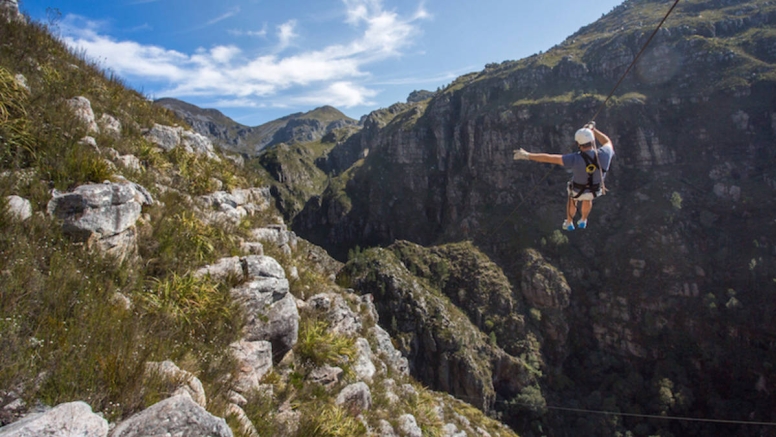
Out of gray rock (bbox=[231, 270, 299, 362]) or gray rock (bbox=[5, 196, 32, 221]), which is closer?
gray rock (bbox=[5, 196, 32, 221])

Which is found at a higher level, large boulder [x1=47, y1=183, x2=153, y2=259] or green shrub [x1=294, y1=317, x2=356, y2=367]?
large boulder [x1=47, y1=183, x2=153, y2=259]

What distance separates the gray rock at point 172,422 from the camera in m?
2.38

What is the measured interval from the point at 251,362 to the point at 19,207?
140 inches

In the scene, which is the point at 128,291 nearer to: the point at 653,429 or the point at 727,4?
the point at 653,429

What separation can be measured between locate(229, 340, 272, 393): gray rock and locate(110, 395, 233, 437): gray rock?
185 cm

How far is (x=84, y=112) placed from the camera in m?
7.00

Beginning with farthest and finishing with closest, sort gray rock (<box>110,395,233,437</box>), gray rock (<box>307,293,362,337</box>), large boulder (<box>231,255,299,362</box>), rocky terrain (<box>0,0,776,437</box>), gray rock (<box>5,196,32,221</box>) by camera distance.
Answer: gray rock (<box>307,293,362,337</box>) → large boulder (<box>231,255,299,362</box>) → gray rock (<box>5,196,32,221</box>) → rocky terrain (<box>0,0,776,437</box>) → gray rock (<box>110,395,233,437</box>)

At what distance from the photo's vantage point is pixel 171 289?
4824 mm

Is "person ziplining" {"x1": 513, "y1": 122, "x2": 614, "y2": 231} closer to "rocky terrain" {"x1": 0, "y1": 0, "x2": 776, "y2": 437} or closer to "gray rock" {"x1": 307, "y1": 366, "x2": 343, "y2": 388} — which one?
"gray rock" {"x1": 307, "y1": 366, "x2": 343, "y2": 388}

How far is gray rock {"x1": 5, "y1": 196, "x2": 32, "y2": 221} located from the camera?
4.07 metres

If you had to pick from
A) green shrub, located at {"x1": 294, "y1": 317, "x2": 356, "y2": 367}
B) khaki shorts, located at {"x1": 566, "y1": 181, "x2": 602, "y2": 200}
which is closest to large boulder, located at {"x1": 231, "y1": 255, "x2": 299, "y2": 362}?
green shrub, located at {"x1": 294, "y1": 317, "x2": 356, "y2": 367}

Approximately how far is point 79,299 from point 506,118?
3917 inches

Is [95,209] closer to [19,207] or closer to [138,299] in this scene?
[19,207]

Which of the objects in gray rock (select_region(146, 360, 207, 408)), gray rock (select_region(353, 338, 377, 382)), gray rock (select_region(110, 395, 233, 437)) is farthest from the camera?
gray rock (select_region(353, 338, 377, 382))
